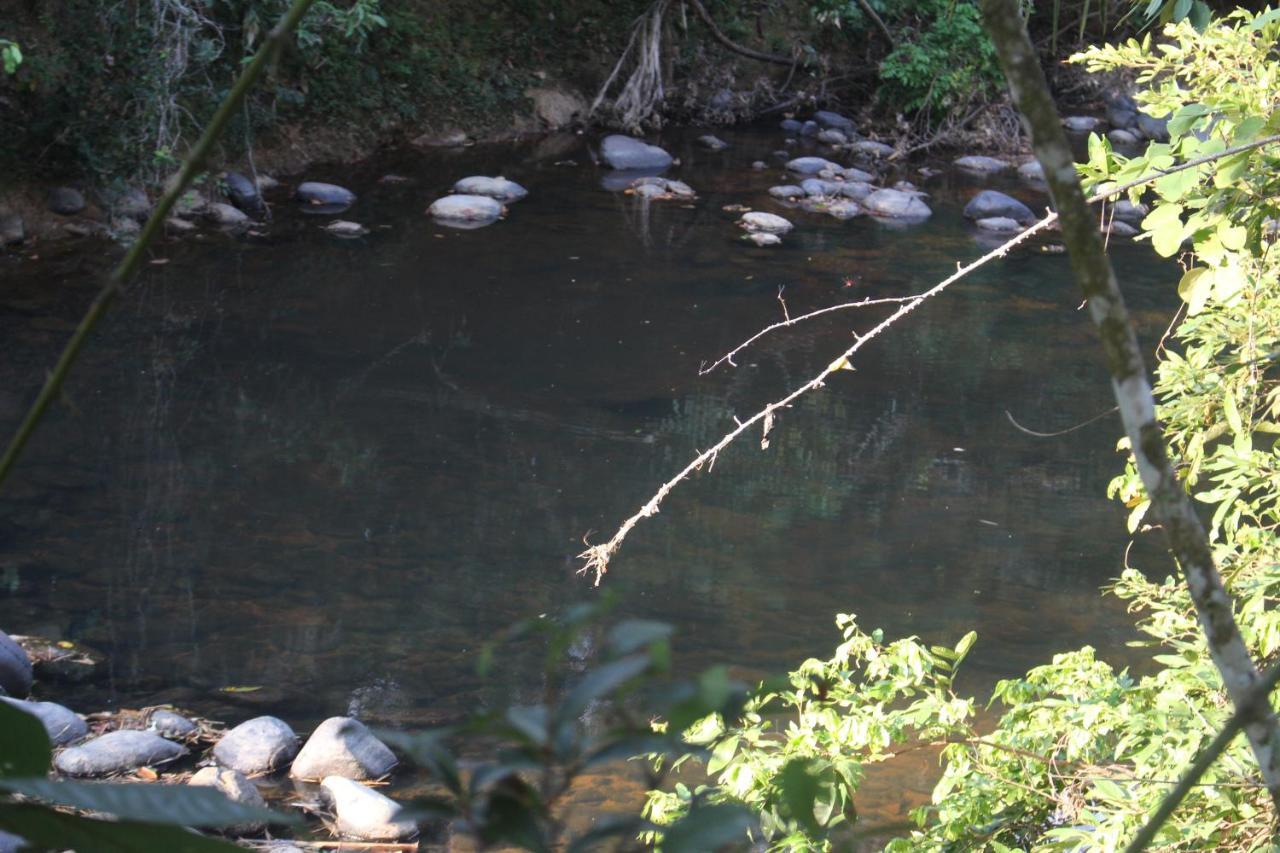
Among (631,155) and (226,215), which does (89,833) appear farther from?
(631,155)

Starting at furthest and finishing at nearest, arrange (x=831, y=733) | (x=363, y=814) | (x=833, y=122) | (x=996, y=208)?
(x=833, y=122) < (x=996, y=208) < (x=363, y=814) < (x=831, y=733)

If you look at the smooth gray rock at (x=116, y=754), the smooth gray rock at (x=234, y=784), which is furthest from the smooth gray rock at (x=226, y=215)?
the smooth gray rock at (x=234, y=784)

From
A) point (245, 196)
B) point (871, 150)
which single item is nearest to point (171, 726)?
point (245, 196)

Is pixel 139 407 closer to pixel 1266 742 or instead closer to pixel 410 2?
pixel 1266 742

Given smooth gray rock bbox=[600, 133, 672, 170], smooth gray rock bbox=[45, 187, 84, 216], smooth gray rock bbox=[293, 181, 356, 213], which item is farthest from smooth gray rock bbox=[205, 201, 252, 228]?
smooth gray rock bbox=[600, 133, 672, 170]

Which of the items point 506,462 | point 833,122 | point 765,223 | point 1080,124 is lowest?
point 506,462

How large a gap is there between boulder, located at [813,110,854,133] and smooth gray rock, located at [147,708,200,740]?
10.2 m

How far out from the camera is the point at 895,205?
9.99m

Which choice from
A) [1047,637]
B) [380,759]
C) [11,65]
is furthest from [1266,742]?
[11,65]

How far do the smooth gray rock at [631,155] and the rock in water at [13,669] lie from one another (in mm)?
7829

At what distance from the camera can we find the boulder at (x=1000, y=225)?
9523 millimetres

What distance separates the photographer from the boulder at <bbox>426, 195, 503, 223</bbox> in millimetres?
8961

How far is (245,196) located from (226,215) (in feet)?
1.34

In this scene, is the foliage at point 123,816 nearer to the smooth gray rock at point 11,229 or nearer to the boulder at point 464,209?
the smooth gray rock at point 11,229
